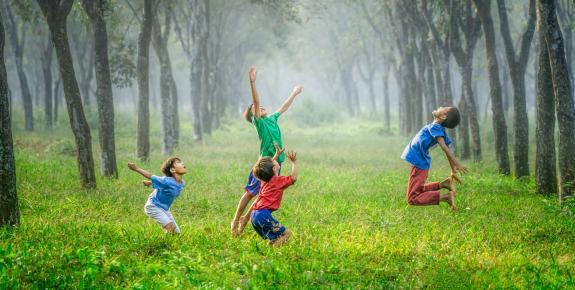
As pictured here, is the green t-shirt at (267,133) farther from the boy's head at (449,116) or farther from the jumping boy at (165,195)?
the boy's head at (449,116)

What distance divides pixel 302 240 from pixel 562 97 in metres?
5.20

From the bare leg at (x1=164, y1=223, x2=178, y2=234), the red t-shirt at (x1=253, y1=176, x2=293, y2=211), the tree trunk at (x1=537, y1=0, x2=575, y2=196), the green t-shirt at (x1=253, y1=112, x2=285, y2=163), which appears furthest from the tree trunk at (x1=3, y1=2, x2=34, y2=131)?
the tree trunk at (x1=537, y1=0, x2=575, y2=196)

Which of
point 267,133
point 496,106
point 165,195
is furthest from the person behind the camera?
point 496,106

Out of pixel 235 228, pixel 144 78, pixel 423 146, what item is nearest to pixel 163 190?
pixel 235 228

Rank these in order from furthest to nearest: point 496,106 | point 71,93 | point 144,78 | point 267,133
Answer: point 144,78, point 496,106, point 71,93, point 267,133

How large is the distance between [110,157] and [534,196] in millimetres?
8823

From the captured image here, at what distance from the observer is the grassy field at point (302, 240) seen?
5.66 metres

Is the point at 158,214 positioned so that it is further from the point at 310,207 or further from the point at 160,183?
the point at 310,207

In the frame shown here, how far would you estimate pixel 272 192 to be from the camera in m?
6.85

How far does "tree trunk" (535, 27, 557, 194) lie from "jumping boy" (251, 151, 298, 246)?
5.77 meters

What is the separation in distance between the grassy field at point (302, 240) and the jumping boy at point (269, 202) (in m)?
0.18

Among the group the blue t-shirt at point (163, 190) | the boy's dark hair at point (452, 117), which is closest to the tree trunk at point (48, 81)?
the blue t-shirt at point (163, 190)

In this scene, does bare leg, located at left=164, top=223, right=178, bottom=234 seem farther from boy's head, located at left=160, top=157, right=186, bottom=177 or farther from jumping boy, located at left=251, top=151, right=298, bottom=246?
jumping boy, located at left=251, top=151, right=298, bottom=246

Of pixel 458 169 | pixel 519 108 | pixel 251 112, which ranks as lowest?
pixel 458 169
